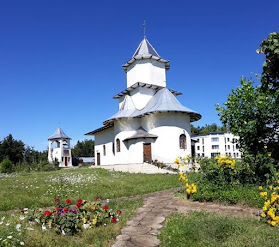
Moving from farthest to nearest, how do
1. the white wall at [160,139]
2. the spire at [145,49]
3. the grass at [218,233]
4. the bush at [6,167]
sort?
the bush at [6,167]
the spire at [145,49]
the white wall at [160,139]
the grass at [218,233]

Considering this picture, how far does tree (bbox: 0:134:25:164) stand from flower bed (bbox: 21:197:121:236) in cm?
4951

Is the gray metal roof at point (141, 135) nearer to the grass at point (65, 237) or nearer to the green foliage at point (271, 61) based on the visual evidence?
the grass at point (65, 237)

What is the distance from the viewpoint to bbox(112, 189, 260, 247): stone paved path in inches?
178

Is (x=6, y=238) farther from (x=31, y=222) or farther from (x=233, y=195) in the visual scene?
(x=233, y=195)

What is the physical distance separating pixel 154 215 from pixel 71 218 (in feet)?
7.12

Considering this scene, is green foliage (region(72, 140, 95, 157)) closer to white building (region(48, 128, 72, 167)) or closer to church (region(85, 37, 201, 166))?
white building (region(48, 128, 72, 167))

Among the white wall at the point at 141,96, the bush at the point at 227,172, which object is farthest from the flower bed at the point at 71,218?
the white wall at the point at 141,96

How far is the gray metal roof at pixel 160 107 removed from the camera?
2278 centimetres

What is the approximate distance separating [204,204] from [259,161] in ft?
8.96

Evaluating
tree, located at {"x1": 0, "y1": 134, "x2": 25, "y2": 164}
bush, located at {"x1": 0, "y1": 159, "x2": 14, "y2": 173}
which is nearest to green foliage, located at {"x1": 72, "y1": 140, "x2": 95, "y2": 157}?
tree, located at {"x1": 0, "y1": 134, "x2": 25, "y2": 164}

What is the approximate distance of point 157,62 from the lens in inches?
1098

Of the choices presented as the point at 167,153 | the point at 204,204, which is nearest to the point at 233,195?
the point at 204,204

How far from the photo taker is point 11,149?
1965 inches

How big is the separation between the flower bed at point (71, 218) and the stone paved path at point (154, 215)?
572 millimetres
